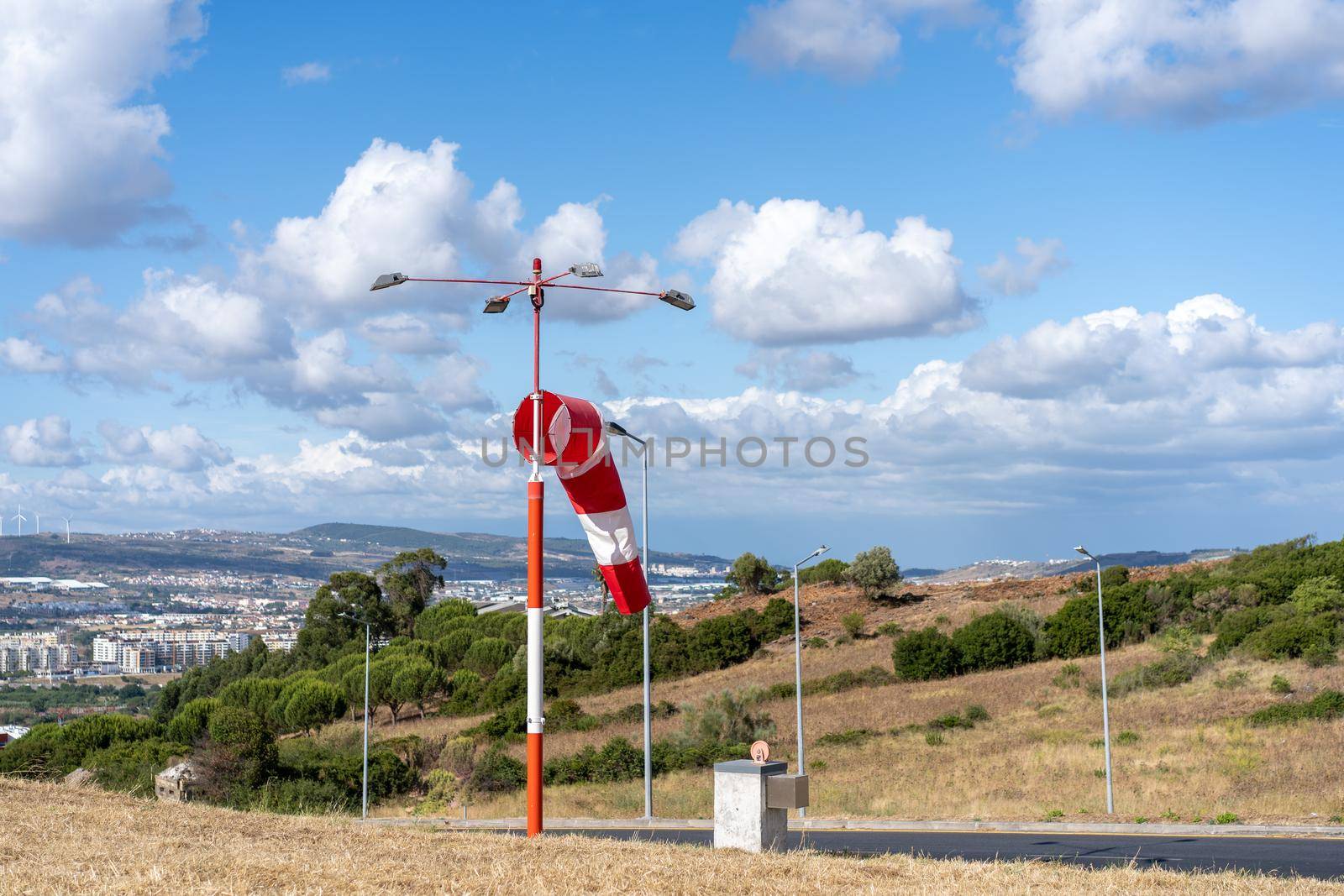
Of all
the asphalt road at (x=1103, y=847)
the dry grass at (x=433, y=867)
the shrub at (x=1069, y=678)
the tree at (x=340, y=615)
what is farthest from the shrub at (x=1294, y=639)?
the tree at (x=340, y=615)


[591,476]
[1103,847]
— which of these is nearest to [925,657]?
[1103,847]

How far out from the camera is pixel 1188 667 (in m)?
50.9

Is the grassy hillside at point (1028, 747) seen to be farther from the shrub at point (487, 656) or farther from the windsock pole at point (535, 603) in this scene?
the windsock pole at point (535, 603)

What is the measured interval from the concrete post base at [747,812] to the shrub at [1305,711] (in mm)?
30866

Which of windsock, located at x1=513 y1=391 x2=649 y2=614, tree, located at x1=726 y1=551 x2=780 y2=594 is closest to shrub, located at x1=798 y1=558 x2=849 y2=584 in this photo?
tree, located at x1=726 y1=551 x2=780 y2=594

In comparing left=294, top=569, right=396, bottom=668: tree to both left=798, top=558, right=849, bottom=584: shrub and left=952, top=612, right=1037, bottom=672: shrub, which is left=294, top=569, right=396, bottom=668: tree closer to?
left=798, top=558, right=849, bottom=584: shrub

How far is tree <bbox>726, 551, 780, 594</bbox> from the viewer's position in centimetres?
10181

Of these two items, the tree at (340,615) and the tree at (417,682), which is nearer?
the tree at (417,682)

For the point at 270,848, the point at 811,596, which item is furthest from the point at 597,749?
the point at 811,596

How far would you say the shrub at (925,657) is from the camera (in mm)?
61562

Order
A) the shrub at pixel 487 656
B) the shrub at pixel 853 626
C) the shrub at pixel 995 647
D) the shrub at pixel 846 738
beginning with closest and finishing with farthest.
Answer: the shrub at pixel 846 738, the shrub at pixel 995 647, the shrub at pixel 853 626, the shrub at pixel 487 656

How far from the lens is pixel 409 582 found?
9831 cm

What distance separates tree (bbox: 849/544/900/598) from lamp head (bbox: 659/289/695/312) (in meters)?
76.4

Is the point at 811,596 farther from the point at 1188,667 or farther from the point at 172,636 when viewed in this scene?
the point at 172,636
